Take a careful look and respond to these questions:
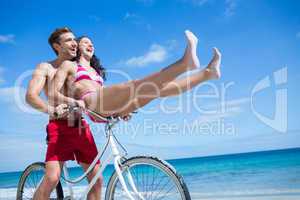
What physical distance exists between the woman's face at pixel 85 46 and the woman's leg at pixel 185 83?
85cm

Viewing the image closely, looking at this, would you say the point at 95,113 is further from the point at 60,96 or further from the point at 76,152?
the point at 76,152

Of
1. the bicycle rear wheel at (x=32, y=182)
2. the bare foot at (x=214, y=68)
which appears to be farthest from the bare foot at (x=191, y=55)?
the bicycle rear wheel at (x=32, y=182)

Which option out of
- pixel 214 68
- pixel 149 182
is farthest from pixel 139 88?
pixel 149 182

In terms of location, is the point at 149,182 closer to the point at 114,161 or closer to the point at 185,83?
the point at 114,161

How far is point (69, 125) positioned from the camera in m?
2.97

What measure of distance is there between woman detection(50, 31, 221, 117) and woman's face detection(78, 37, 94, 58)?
0.20 meters

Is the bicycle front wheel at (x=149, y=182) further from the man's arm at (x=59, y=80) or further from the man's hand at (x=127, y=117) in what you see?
the man's arm at (x=59, y=80)

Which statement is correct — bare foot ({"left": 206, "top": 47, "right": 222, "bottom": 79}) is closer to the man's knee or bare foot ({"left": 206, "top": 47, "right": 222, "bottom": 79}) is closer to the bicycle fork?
the bicycle fork

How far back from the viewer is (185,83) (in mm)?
2602

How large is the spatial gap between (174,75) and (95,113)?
0.63 meters

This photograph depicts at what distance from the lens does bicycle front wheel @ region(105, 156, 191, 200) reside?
2.29m

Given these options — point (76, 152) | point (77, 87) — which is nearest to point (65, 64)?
point (77, 87)

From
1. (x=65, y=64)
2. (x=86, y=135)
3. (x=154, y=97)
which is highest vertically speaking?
(x=65, y=64)

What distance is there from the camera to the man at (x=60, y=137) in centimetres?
286
